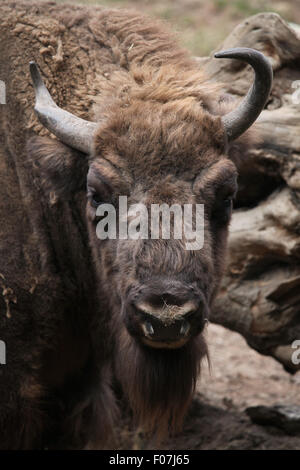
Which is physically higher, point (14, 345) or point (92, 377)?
point (14, 345)

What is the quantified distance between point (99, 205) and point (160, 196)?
1.93 feet

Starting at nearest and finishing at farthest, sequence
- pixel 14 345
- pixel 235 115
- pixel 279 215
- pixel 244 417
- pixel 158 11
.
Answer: pixel 235 115
pixel 14 345
pixel 279 215
pixel 244 417
pixel 158 11

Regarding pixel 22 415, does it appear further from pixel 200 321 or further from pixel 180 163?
pixel 180 163

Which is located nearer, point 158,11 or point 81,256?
point 81,256

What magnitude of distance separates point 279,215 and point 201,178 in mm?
1821

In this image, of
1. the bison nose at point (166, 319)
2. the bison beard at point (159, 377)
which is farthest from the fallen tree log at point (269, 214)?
the bison nose at point (166, 319)

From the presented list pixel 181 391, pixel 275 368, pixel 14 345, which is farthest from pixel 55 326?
pixel 275 368

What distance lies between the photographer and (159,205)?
427 centimetres

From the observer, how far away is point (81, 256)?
5.42 m

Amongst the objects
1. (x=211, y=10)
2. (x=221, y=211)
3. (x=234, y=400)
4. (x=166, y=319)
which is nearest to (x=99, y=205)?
(x=221, y=211)

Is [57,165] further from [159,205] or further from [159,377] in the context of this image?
[159,377]

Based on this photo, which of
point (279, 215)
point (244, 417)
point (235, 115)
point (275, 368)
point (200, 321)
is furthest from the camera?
point (275, 368)

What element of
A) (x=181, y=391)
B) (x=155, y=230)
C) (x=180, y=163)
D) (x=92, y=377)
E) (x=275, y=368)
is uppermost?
(x=180, y=163)

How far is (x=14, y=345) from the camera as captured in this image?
5.14 metres
